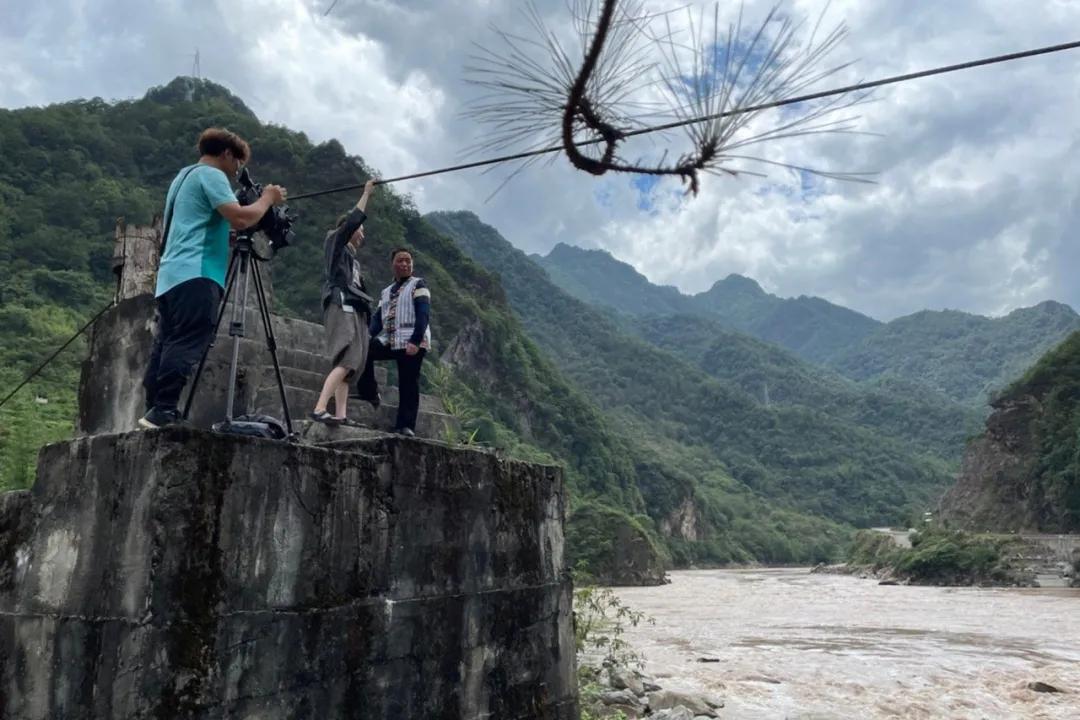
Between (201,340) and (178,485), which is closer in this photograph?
(178,485)

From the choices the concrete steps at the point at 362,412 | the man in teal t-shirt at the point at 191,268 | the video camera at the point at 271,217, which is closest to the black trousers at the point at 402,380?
the concrete steps at the point at 362,412

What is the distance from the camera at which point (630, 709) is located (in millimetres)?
8242

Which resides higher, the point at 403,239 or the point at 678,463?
the point at 403,239

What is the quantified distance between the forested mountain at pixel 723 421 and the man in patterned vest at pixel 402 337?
100941 mm

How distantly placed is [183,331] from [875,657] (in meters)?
13.7

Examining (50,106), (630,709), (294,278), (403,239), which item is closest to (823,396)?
(403,239)

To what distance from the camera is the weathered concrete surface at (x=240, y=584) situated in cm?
284

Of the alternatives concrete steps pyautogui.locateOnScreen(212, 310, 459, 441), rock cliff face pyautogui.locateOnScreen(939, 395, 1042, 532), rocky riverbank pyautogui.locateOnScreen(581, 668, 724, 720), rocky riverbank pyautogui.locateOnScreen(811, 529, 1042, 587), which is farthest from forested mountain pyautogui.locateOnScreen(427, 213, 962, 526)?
concrete steps pyautogui.locateOnScreen(212, 310, 459, 441)

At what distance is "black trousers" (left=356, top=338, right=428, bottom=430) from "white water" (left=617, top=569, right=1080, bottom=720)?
18.2 ft

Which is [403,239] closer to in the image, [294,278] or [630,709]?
[294,278]

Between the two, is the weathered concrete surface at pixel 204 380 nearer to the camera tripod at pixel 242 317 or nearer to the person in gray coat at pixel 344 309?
the person in gray coat at pixel 344 309

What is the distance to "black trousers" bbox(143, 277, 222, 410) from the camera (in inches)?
129

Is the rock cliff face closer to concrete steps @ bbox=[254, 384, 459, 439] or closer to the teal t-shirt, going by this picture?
concrete steps @ bbox=[254, 384, 459, 439]

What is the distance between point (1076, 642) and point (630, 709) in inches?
494
